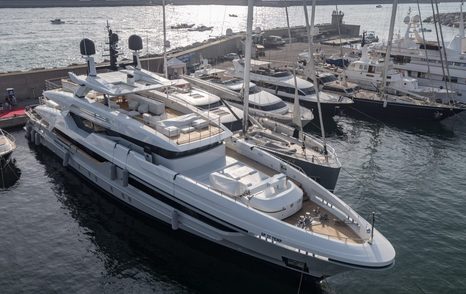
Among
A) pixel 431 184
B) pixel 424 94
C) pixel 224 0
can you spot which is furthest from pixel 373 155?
pixel 224 0

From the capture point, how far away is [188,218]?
63.0ft

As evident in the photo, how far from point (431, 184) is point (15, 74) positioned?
1411 inches

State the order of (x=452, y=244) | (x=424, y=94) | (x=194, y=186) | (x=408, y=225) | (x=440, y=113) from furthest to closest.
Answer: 1. (x=424, y=94)
2. (x=440, y=113)
3. (x=408, y=225)
4. (x=452, y=244)
5. (x=194, y=186)

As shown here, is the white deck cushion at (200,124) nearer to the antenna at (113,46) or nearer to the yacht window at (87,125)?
the yacht window at (87,125)

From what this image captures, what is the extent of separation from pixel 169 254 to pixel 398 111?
30.3m

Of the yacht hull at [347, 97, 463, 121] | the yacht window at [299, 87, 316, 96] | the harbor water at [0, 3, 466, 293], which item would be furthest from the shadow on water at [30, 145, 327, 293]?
the yacht hull at [347, 97, 463, 121]

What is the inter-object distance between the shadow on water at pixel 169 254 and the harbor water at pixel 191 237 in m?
0.05

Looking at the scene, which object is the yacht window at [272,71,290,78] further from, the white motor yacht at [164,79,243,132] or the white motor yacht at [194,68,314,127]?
the white motor yacht at [164,79,243,132]

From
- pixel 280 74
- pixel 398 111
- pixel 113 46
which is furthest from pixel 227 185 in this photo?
pixel 398 111

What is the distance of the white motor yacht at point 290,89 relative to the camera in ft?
128

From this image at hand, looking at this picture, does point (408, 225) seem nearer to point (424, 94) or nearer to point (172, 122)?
point (172, 122)

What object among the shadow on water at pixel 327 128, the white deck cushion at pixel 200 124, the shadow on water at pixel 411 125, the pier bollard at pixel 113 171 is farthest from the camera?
the shadow on water at pixel 411 125

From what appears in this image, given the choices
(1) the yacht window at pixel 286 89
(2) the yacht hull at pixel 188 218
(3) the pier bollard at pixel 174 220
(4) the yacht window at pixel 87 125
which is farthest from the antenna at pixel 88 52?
(1) the yacht window at pixel 286 89

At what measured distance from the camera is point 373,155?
32.4 metres
